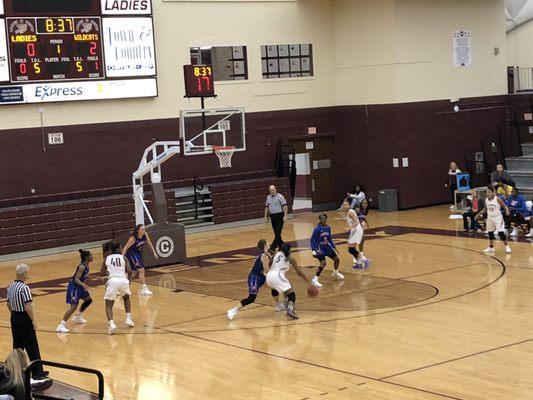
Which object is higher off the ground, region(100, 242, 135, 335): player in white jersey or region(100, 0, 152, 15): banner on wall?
region(100, 0, 152, 15): banner on wall

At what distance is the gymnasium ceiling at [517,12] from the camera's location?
39219 millimetres

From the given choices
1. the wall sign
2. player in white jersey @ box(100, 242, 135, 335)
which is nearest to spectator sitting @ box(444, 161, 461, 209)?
the wall sign

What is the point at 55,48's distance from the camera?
98.3 ft

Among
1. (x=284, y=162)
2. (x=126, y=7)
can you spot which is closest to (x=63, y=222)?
(x=126, y=7)

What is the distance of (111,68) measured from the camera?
103ft

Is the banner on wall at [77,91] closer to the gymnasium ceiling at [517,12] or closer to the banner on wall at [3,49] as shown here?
the banner on wall at [3,49]

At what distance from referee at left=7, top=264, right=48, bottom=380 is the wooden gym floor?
80cm

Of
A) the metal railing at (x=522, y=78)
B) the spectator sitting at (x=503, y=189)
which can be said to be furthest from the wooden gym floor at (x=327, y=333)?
the metal railing at (x=522, y=78)

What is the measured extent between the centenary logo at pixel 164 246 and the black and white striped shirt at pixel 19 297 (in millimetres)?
11164

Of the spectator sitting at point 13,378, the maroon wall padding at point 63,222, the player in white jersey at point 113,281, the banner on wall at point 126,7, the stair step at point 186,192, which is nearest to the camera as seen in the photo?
the spectator sitting at point 13,378

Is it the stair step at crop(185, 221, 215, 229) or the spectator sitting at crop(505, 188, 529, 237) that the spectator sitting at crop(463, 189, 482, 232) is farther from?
the stair step at crop(185, 221, 215, 229)

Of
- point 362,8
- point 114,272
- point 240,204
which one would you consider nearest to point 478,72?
point 362,8

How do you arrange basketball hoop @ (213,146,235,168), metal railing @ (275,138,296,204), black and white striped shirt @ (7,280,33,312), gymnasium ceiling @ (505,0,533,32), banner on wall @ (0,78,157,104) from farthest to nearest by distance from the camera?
gymnasium ceiling @ (505,0,533,32)
metal railing @ (275,138,296,204)
banner on wall @ (0,78,157,104)
basketball hoop @ (213,146,235,168)
black and white striped shirt @ (7,280,33,312)

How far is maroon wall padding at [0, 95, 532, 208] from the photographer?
1208 inches
